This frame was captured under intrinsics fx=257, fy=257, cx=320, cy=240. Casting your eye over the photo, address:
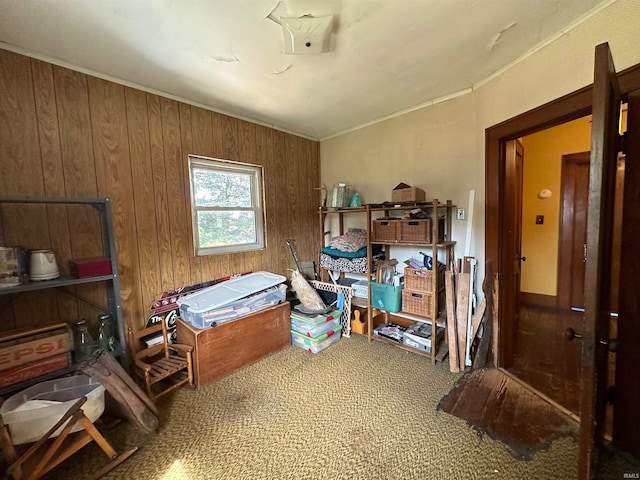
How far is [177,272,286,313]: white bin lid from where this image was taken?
2.12m

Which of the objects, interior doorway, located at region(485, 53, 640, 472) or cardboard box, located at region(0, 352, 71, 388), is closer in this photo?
cardboard box, located at region(0, 352, 71, 388)

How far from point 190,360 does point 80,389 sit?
64 cm

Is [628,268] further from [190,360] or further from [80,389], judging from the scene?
[80,389]

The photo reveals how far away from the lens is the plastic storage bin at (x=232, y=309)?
6.72 ft

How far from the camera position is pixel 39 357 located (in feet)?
4.90

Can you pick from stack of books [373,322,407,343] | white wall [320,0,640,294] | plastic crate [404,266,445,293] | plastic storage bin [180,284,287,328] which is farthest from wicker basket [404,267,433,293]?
plastic storage bin [180,284,287,328]

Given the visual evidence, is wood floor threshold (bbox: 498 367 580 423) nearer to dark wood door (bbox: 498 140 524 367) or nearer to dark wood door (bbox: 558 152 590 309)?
dark wood door (bbox: 498 140 524 367)

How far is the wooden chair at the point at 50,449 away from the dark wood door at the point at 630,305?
2.67m

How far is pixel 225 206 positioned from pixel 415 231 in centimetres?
189

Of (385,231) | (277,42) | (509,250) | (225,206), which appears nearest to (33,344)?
(225,206)

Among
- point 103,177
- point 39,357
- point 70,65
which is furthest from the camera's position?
point 103,177

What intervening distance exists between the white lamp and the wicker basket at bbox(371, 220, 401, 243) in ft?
4.82

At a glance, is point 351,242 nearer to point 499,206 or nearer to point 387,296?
point 387,296

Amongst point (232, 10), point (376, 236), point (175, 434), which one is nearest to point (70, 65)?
point (232, 10)
